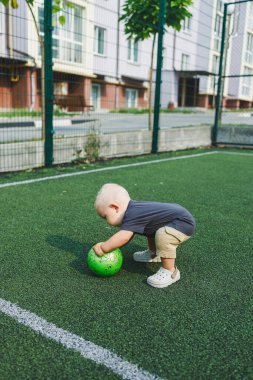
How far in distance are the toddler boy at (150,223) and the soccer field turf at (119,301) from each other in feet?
0.48

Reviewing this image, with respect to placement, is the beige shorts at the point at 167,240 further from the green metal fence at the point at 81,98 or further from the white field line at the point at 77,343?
the green metal fence at the point at 81,98

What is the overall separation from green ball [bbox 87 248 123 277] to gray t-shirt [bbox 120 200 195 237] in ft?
0.74

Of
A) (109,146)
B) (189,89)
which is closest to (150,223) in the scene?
(109,146)

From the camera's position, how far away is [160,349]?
183 centimetres

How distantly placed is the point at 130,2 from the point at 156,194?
6.01 metres

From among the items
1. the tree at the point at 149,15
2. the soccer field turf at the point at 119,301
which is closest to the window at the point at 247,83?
the tree at the point at 149,15

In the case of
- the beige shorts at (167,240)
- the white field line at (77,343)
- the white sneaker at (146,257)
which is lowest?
the white field line at (77,343)

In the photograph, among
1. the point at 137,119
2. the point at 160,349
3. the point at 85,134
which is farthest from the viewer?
the point at 137,119

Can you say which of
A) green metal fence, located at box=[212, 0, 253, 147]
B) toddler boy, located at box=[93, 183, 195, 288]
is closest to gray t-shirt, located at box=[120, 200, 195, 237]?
toddler boy, located at box=[93, 183, 195, 288]

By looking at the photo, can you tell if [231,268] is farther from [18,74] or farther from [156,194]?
[18,74]

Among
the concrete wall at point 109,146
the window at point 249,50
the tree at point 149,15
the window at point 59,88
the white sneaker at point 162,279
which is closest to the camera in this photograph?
the white sneaker at point 162,279

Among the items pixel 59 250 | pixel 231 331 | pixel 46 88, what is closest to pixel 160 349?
pixel 231 331

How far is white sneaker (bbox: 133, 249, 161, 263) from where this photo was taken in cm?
289

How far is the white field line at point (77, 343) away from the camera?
1.67m
